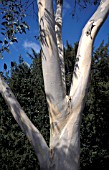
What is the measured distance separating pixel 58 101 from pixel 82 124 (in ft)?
25.5

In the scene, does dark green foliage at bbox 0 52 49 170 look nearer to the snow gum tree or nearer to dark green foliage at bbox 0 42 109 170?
dark green foliage at bbox 0 42 109 170

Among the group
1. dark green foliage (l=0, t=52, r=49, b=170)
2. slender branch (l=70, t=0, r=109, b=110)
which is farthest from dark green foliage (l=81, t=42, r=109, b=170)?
slender branch (l=70, t=0, r=109, b=110)

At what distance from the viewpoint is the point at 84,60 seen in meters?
2.35

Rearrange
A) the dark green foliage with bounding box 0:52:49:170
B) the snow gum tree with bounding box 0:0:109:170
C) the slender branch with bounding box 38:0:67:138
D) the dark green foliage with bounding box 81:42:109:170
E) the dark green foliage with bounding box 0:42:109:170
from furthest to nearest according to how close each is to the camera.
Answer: the dark green foliage with bounding box 0:52:49:170 → the dark green foliage with bounding box 0:42:109:170 → the dark green foliage with bounding box 81:42:109:170 → the slender branch with bounding box 38:0:67:138 → the snow gum tree with bounding box 0:0:109:170

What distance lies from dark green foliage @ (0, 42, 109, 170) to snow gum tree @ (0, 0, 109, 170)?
21.5 feet

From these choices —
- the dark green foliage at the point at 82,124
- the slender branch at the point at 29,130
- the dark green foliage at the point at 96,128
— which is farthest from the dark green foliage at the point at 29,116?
the slender branch at the point at 29,130

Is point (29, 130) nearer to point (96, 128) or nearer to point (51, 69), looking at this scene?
point (51, 69)

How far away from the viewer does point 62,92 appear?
7.32 ft

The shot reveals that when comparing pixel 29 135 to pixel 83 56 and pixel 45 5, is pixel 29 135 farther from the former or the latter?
pixel 45 5

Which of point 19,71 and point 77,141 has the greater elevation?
point 19,71

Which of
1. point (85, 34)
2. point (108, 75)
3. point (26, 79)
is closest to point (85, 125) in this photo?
point (108, 75)

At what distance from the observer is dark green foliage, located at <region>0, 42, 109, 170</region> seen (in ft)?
31.6

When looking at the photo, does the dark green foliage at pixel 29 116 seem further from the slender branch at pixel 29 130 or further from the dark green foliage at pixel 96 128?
the slender branch at pixel 29 130

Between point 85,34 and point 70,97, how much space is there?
0.75 meters
